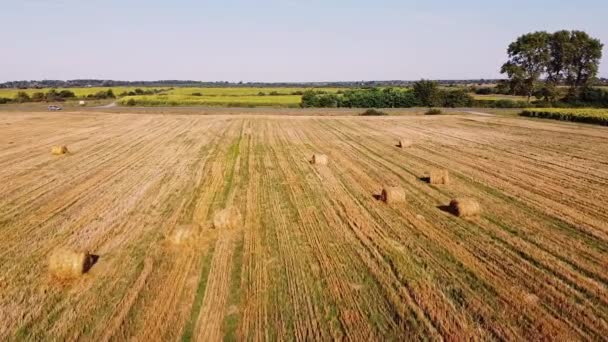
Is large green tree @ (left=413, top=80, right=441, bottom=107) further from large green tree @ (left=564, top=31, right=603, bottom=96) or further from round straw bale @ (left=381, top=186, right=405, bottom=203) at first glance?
round straw bale @ (left=381, top=186, right=405, bottom=203)

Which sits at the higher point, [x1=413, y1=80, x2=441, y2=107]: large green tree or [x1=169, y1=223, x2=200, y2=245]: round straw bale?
[x1=413, y1=80, x2=441, y2=107]: large green tree

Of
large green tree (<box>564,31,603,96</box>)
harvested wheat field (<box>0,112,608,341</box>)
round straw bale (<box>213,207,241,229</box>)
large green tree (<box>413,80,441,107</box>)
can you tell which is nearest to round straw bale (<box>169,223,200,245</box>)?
harvested wheat field (<box>0,112,608,341</box>)

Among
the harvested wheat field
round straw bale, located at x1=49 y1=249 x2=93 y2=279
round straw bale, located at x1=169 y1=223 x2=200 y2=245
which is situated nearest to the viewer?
the harvested wheat field

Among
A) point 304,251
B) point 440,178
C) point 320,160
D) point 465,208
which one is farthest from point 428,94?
point 304,251

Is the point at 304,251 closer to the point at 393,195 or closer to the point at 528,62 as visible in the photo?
the point at 393,195

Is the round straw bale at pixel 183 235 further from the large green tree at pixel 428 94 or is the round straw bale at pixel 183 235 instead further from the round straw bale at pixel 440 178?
the large green tree at pixel 428 94

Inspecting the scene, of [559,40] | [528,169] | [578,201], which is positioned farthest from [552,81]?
[578,201]

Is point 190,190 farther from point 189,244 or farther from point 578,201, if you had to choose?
point 578,201
